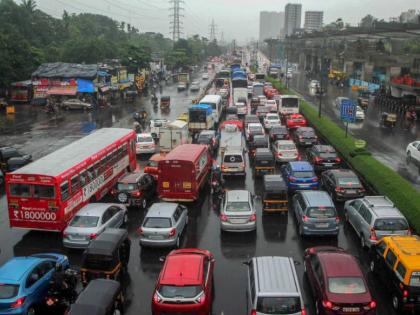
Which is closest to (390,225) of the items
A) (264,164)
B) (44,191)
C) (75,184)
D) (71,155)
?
(264,164)

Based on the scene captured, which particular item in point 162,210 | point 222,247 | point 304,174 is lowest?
point 222,247

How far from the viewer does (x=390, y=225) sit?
1708 cm

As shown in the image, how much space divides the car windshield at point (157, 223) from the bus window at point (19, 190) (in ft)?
16.6

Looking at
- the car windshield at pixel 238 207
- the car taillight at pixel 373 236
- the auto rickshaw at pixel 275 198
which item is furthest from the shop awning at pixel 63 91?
the car taillight at pixel 373 236

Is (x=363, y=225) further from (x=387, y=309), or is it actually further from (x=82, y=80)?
(x=82, y=80)

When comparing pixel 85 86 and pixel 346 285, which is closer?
pixel 346 285

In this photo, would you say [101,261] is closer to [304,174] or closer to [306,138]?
[304,174]

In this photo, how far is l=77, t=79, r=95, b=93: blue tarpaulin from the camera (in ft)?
204

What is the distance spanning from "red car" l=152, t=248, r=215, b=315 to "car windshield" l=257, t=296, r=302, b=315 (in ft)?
5.30

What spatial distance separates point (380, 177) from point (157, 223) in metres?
12.6

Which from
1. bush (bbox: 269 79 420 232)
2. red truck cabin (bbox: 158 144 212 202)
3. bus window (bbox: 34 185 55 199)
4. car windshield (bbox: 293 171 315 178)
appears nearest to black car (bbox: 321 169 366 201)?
car windshield (bbox: 293 171 315 178)

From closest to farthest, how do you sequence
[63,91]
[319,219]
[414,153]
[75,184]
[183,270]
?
[183,270], [319,219], [75,184], [414,153], [63,91]

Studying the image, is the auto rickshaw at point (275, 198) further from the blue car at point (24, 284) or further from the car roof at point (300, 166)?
the blue car at point (24, 284)

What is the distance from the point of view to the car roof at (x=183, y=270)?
498 inches
